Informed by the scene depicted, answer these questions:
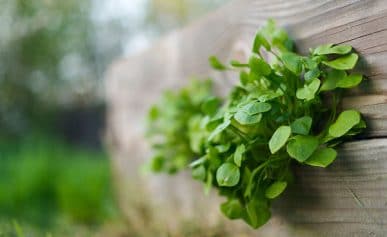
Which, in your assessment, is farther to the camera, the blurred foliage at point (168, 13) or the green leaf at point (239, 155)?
the blurred foliage at point (168, 13)

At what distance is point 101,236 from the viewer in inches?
75.9

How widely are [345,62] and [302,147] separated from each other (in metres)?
0.18

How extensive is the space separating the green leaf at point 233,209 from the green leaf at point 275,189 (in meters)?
0.12

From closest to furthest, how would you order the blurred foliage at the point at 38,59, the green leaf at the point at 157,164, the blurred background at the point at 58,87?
the green leaf at the point at 157,164, the blurred background at the point at 58,87, the blurred foliage at the point at 38,59

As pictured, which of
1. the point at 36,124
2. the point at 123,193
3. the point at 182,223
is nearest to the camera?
the point at 182,223

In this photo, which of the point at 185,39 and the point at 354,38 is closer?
the point at 354,38

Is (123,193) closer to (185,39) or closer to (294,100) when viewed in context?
(185,39)

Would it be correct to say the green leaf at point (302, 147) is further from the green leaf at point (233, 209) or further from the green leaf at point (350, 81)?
the green leaf at point (233, 209)

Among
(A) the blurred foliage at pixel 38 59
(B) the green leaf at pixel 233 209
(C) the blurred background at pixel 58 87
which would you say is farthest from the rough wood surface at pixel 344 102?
(A) the blurred foliage at pixel 38 59

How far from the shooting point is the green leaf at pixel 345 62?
2.99 ft

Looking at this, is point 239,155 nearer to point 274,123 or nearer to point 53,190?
point 274,123

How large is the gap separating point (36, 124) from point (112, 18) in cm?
182

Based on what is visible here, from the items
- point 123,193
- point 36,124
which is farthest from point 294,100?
point 36,124

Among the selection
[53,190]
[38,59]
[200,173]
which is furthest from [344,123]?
[38,59]
